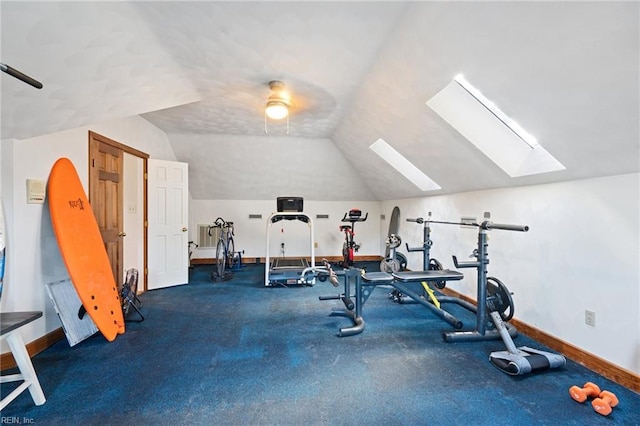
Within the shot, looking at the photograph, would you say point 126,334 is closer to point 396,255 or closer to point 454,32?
point 396,255

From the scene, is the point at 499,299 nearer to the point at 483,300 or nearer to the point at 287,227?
the point at 483,300

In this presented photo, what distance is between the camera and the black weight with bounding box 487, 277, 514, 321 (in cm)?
263

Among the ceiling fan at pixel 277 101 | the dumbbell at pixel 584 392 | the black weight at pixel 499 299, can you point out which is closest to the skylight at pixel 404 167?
the ceiling fan at pixel 277 101

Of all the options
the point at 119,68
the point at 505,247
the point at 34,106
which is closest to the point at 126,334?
the point at 34,106

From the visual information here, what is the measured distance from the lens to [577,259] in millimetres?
2396

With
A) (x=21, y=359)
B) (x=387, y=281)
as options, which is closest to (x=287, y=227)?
(x=387, y=281)

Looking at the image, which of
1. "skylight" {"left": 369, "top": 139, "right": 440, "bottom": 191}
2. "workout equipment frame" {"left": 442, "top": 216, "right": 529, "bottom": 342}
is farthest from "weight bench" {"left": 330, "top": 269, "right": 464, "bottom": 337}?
"skylight" {"left": 369, "top": 139, "right": 440, "bottom": 191}

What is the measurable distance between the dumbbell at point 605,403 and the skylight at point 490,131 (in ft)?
5.62

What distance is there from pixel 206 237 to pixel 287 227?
77.2 inches

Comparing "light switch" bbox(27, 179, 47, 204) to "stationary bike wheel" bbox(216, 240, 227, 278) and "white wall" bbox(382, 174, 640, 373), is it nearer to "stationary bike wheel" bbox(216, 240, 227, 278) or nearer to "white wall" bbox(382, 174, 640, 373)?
"stationary bike wheel" bbox(216, 240, 227, 278)

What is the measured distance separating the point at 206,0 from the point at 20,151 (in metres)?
2.09

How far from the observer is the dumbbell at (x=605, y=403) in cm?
175

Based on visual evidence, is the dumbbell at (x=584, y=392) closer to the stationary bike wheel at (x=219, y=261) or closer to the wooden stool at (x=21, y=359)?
the wooden stool at (x=21, y=359)

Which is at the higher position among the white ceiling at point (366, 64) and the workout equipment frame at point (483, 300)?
the white ceiling at point (366, 64)
